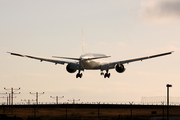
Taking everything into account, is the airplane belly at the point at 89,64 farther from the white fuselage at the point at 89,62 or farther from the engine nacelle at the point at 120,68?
the engine nacelle at the point at 120,68

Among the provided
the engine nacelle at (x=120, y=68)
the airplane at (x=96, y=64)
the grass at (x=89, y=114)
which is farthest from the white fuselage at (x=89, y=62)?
the grass at (x=89, y=114)

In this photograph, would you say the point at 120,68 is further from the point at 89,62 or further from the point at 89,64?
the point at 89,62

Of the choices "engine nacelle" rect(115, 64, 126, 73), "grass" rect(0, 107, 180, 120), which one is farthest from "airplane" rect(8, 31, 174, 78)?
"grass" rect(0, 107, 180, 120)

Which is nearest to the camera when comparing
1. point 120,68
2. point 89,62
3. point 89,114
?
point 89,62

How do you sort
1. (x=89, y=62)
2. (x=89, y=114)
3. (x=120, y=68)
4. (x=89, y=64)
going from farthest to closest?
(x=120, y=68), (x=89, y=114), (x=89, y=64), (x=89, y=62)

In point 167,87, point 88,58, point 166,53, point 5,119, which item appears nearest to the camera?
point 5,119

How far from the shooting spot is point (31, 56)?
7788 centimetres

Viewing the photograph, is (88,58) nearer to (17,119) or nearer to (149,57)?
(149,57)

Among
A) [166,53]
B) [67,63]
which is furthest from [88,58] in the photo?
[166,53]

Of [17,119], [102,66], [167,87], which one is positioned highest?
[102,66]

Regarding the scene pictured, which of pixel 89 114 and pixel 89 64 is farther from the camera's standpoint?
pixel 89 114

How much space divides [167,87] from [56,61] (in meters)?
32.7

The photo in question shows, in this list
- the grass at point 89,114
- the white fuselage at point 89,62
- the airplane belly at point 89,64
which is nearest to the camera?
the grass at point 89,114

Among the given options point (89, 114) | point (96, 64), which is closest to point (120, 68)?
point (96, 64)
